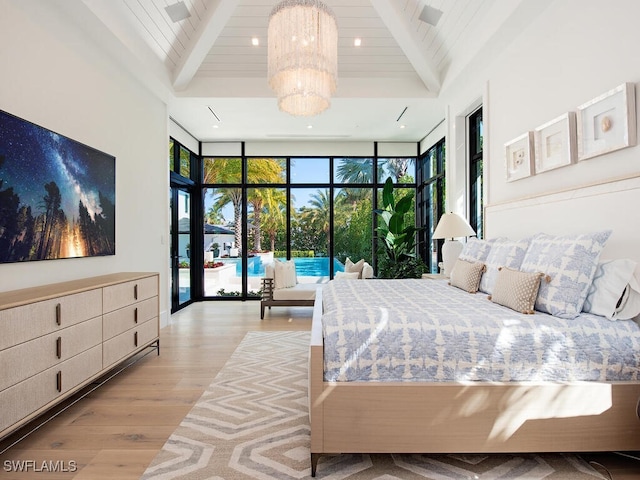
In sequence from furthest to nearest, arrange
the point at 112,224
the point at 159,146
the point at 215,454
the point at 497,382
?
1. the point at 159,146
2. the point at 112,224
3. the point at 215,454
4. the point at 497,382

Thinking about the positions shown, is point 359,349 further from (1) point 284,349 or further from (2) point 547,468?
(1) point 284,349

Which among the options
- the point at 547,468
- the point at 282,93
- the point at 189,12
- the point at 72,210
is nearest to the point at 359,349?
the point at 547,468

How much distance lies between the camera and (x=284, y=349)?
12.6ft

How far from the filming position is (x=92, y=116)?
3355 mm

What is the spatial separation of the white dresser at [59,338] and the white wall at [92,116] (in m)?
0.43

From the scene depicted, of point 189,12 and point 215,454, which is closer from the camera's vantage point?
point 215,454

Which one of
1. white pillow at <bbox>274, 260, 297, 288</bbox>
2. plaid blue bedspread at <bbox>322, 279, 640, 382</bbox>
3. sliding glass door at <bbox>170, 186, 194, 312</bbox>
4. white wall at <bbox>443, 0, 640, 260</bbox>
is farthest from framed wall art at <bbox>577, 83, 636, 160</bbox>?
sliding glass door at <bbox>170, 186, 194, 312</bbox>

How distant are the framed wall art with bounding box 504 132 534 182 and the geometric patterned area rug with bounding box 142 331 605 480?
2217 mm

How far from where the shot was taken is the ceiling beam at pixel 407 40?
152 inches

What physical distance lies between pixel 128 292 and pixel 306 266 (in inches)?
167

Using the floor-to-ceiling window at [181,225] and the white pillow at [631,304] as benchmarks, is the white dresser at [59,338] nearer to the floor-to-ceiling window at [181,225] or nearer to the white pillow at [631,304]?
the floor-to-ceiling window at [181,225]

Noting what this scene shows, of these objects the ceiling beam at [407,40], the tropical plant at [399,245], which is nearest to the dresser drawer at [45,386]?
the tropical plant at [399,245]

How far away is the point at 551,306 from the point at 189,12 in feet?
13.9

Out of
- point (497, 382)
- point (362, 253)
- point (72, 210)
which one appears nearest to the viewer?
point (497, 382)
